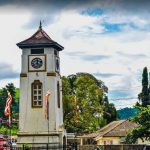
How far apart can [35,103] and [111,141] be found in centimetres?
1718

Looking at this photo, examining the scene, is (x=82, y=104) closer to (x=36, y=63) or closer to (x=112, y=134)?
(x=112, y=134)

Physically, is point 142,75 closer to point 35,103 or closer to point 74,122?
point 74,122

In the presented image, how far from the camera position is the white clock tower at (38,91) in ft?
194

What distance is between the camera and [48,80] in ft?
198

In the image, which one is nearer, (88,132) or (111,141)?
(111,141)

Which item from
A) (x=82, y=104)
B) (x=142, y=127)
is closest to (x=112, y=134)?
(x=82, y=104)

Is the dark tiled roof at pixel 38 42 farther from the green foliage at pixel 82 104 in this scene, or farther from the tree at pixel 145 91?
the tree at pixel 145 91

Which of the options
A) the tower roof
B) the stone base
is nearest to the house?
the stone base

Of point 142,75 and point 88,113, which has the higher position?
point 142,75

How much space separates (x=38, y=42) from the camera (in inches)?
2389

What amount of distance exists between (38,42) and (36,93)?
17.6 ft

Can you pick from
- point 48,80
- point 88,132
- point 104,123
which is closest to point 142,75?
point 104,123

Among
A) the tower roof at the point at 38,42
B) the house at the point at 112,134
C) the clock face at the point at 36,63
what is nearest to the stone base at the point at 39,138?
the clock face at the point at 36,63

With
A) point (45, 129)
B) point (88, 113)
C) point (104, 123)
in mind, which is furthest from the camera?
point (104, 123)
